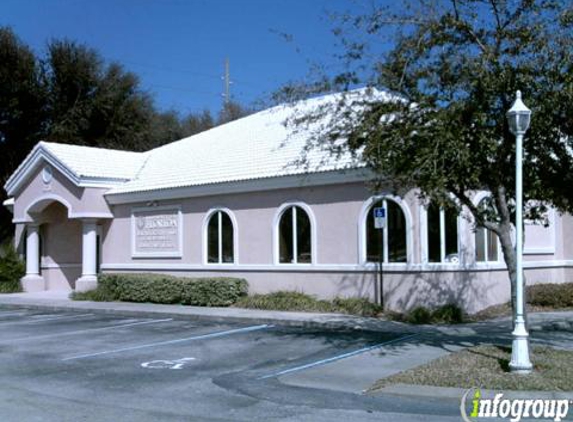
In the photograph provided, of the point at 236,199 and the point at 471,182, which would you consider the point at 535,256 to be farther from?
the point at 471,182

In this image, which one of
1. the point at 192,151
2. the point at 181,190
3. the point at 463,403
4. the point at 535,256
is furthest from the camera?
the point at 192,151

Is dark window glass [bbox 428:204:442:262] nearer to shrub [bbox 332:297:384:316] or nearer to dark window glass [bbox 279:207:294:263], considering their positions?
shrub [bbox 332:297:384:316]

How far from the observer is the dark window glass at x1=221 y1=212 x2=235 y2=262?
2069 centimetres

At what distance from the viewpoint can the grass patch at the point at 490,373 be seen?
886 centimetres

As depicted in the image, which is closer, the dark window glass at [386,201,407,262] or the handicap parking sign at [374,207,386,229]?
the handicap parking sign at [374,207,386,229]

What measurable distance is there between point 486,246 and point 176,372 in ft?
32.6

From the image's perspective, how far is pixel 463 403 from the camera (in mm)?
8242

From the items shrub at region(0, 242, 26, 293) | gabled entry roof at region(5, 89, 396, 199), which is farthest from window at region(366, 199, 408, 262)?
shrub at region(0, 242, 26, 293)

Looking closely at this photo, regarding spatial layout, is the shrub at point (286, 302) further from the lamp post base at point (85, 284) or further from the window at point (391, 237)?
the lamp post base at point (85, 284)

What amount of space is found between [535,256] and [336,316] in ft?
21.8

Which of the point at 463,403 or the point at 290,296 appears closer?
the point at 463,403

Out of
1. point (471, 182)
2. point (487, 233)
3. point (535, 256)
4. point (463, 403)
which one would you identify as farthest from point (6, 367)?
point (535, 256)

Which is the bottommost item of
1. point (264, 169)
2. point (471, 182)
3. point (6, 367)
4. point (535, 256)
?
point (6, 367)

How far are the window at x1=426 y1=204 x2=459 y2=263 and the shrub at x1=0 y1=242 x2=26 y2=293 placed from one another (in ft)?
55.2
